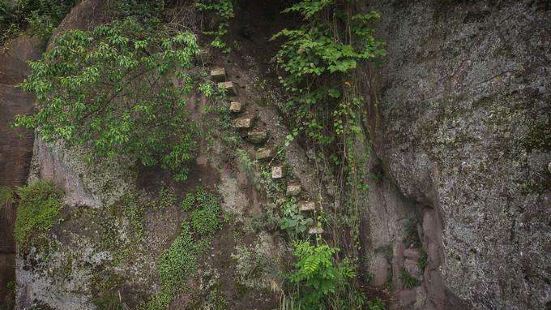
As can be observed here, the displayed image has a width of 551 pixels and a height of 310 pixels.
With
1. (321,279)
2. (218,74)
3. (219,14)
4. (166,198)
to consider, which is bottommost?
(321,279)

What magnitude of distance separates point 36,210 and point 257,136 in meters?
3.24

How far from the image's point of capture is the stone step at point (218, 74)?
5.03m

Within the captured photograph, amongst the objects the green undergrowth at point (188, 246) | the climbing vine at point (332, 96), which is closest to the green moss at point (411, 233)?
the climbing vine at point (332, 96)

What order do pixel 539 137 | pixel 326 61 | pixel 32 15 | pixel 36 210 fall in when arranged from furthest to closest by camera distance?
1. pixel 32 15
2. pixel 36 210
3. pixel 326 61
4. pixel 539 137

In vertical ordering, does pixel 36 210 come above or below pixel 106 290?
above

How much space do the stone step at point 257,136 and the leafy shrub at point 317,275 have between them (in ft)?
4.73

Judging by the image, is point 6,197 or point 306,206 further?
point 6,197

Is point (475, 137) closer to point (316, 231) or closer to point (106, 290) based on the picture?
point (316, 231)

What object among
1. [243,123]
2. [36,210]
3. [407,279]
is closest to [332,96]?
[243,123]

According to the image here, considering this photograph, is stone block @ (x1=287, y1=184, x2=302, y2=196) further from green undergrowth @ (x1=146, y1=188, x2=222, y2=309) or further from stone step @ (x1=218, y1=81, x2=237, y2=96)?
stone step @ (x1=218, y1=81, x2=237, y2=96)

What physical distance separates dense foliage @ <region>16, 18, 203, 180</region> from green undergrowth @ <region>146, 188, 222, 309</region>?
433 millimetres

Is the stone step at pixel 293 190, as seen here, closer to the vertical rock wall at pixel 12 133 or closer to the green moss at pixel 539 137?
the green moss at pixel 539 137

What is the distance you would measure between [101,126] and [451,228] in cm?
416

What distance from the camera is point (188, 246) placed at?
4754 mm
